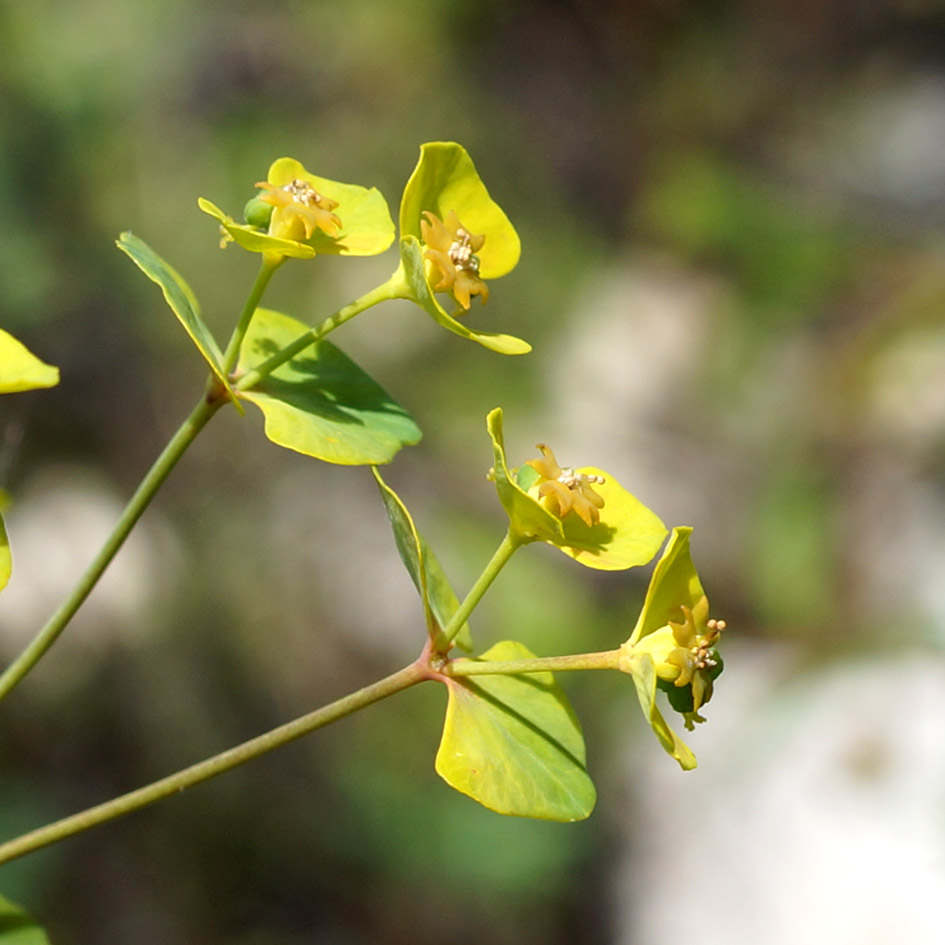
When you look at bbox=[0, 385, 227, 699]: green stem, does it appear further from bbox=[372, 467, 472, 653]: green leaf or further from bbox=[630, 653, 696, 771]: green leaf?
bbox=[630, 653, 696, 771]: green leaf

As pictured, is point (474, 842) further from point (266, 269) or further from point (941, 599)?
point (266, 269)

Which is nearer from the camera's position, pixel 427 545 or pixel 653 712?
pixel 653 712

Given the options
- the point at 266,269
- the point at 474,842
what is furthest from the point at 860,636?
the point at 266,269

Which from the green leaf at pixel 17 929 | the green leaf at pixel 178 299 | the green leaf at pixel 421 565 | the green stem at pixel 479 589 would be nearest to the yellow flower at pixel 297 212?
the green leaf at pixel 178 299

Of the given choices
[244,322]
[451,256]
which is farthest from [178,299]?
[451,256]

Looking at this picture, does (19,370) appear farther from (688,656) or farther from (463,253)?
(688,656)

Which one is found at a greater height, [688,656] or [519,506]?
[519,506]
